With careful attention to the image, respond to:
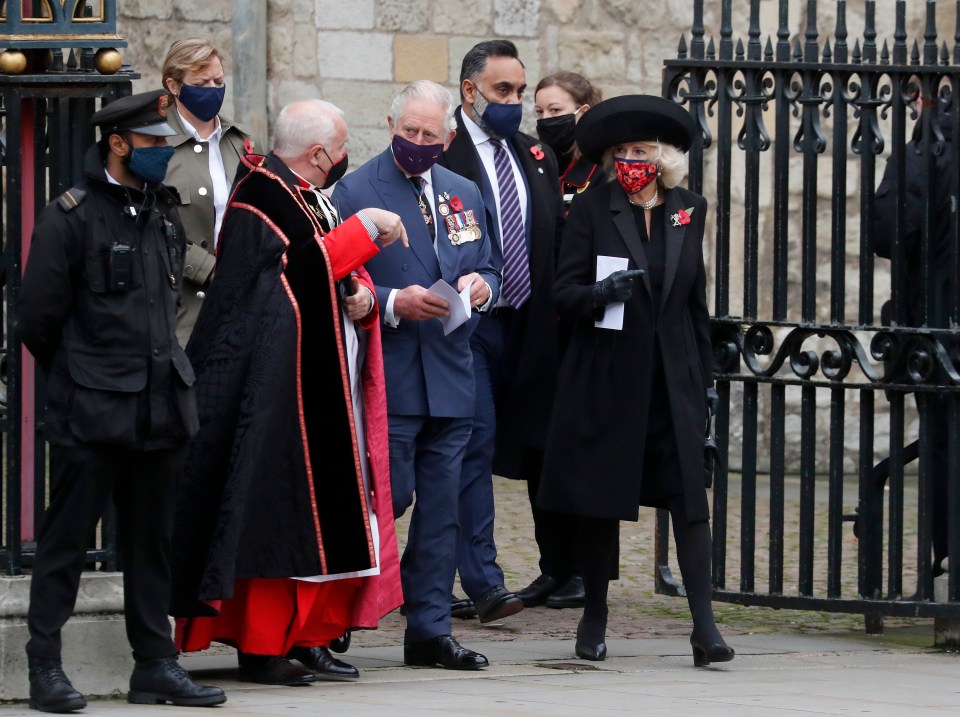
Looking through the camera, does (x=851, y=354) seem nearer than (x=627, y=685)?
No

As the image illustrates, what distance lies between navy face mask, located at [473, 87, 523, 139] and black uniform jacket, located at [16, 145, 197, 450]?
2.20 metres

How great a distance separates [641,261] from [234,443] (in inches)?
59.6

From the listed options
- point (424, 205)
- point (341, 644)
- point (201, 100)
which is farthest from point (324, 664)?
point (201, 100)

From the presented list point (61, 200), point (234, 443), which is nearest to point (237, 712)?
point (234, 443)

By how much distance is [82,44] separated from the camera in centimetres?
621

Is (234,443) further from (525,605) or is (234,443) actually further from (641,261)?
(525,605)

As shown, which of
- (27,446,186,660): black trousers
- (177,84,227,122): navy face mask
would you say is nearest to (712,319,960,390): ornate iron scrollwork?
(177,84,227,122): navy face mask

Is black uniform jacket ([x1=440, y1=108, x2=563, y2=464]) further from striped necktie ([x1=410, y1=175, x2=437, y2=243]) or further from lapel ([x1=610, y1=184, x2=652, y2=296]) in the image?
lapel ([x1=610, y1=184, x2=652, y2=296])

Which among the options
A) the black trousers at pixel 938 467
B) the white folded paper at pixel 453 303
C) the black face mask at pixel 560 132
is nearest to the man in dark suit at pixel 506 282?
the black face mask at pixel 560 132

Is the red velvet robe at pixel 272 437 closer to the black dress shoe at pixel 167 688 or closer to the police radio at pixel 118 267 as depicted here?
the black dress shoe at pixel 167 688

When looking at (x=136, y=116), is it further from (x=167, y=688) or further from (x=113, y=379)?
(x=167, y=688)

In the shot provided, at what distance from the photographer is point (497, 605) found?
25.1ft

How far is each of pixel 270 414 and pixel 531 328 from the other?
5.73 ft

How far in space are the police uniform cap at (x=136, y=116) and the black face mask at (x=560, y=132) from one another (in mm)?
2824
